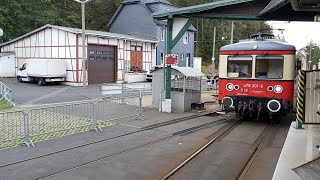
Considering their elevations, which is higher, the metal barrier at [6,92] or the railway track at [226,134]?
the metal barrier at [6,92]

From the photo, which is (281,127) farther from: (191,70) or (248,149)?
(191,70)

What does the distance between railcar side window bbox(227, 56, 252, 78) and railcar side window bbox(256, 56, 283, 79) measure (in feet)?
1.12

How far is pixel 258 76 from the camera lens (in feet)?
44.4

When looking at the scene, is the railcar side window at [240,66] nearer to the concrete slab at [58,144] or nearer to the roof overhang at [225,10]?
the roof overhang at [225,10]

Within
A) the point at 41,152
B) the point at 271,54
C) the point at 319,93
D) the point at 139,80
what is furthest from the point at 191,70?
the point at 139,80

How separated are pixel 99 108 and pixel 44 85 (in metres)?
15.6

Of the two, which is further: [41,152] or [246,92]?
[246,92]

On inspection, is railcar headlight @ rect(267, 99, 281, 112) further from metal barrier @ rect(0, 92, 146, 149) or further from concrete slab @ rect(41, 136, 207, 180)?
metal barrier @ rect(0, 92, 146, 149)

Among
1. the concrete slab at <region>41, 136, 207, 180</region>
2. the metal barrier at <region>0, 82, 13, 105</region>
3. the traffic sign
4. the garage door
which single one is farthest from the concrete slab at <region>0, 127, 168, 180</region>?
the garage door

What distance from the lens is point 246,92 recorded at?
44.8ft

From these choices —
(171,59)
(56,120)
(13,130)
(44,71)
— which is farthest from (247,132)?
(44,71)

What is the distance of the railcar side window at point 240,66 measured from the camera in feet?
45.1

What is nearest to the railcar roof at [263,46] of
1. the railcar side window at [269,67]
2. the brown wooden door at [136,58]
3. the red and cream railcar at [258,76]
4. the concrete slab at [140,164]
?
the red and cream railcar at [258,76]

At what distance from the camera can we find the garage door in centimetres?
3133
